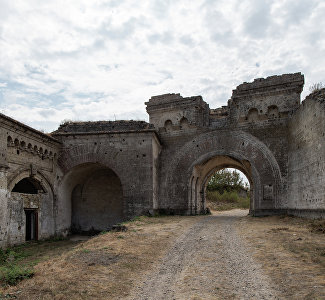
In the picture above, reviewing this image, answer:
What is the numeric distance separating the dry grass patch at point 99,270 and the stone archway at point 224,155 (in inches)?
276

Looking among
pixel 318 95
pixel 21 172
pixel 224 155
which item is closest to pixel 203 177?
pixel 224 155

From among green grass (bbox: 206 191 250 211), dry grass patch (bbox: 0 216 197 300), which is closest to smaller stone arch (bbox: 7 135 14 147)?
dry grass patch (bbox: 0 216 197 300)

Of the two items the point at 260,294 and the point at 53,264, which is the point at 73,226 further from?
the point at 260,294

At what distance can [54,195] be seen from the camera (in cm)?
1472

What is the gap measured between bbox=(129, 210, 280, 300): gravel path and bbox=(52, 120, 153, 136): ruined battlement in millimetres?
8550

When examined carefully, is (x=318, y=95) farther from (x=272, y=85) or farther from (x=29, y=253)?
(x=29, y=253)

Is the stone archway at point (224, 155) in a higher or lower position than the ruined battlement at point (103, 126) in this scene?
lower

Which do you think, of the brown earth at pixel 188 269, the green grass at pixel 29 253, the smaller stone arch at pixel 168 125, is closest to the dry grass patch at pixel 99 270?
the brown earth at pixel 188 269

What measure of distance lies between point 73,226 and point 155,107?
7972 millimetres

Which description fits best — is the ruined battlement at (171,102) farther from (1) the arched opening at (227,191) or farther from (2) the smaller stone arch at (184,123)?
(1) the arched opening at (227,191)

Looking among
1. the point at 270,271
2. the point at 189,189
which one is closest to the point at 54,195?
the point at 189,189

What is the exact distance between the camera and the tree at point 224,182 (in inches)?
1266

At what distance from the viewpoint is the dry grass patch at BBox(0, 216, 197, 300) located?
15.6 ft

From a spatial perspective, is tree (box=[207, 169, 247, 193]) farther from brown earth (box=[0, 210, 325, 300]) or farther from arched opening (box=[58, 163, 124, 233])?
brown earth (box=[0, 210, 325, 300])
